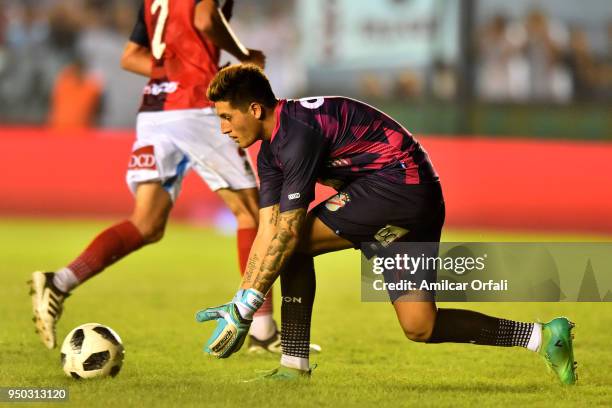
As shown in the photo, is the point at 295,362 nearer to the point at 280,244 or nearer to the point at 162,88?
the point at 280,244

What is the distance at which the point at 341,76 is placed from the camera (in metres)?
16.0

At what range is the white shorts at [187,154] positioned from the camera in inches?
297

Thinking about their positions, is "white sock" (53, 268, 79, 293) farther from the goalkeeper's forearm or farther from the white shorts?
the goalkeeper's forearm

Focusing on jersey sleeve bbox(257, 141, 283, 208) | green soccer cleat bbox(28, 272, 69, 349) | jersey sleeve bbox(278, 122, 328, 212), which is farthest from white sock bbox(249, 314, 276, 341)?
jersey sleeve bbox(278, 122, 328, 212)

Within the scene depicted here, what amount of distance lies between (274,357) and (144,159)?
147 centimetres

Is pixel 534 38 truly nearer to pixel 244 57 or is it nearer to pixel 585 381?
pixel 244 57

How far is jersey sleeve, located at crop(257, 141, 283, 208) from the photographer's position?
592cm

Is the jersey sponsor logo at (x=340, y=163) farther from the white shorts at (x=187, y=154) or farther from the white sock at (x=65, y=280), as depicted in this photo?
the white sock at (x=65, y=280)

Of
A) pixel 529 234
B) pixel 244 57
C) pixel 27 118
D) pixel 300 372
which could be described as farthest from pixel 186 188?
pixel 300 372

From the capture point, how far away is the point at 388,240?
6.11m

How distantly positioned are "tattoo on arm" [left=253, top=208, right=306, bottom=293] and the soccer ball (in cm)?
95

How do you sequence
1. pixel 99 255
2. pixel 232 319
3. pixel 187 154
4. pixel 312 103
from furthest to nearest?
pixel 187 154 → pixel 99 255 → pixel 312 103 → pixel 232 319

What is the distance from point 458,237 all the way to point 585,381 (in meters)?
7.07

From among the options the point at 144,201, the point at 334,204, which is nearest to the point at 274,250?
the point at 334,204
